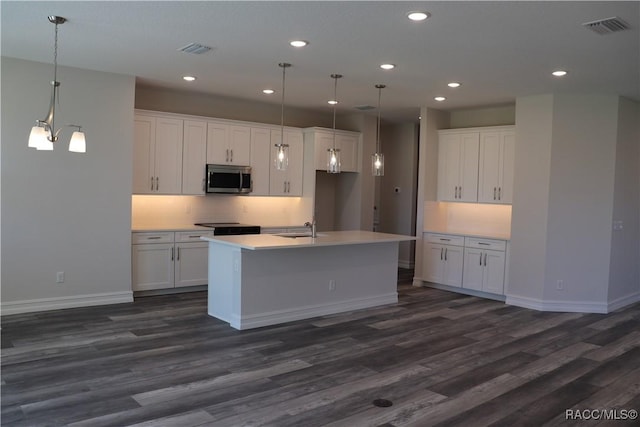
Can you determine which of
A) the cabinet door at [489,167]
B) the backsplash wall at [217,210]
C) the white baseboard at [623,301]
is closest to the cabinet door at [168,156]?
the backsplash wall at [217,210]

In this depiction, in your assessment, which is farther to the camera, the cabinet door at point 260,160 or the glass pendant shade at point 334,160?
the cabinet door at point 260,160

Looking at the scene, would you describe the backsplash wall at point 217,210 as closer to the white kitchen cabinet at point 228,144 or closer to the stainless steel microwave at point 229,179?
the stainless steel microwave at point 229,179

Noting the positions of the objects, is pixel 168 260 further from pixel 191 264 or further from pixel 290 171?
pixel 290 171

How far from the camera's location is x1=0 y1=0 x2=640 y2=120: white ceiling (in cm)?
373

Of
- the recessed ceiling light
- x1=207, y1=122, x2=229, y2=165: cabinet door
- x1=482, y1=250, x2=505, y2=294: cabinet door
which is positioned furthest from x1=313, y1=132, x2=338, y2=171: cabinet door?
the recessed ceiling light

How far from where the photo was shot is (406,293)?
743 centimetres

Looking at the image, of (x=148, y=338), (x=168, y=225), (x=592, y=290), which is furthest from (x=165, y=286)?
(x=592, y=290)

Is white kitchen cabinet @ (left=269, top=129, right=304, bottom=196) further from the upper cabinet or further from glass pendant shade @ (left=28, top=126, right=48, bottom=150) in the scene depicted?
glass pendant shade @ (left=28, top=126, right=48, bottom=150)

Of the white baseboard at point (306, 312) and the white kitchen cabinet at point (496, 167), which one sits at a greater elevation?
the white kitchen cabinet at point (496, 167)

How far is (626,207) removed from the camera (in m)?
6.73

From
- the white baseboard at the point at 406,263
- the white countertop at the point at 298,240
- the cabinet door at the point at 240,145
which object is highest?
the cabinet door at the point at 240,145

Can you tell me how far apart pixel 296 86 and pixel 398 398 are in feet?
13.8

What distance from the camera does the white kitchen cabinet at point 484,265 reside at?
703cm

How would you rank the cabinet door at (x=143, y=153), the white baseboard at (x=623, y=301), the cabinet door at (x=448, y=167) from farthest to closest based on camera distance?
1. the cabinet door at (x=448, y=167)
2. the cabinet door at (x=143, y=153)
3. the white baseboard at (x=623, y=301)
